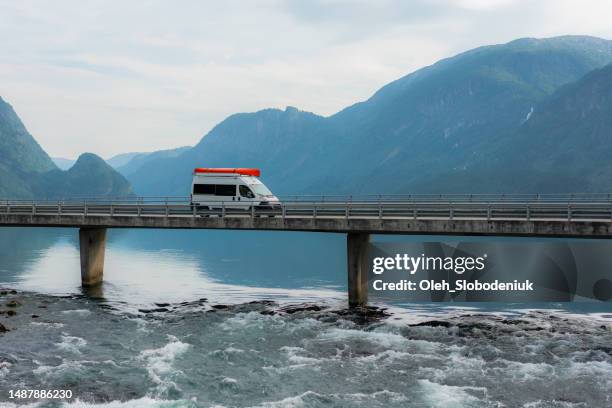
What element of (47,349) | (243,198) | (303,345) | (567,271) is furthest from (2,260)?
(567,271)

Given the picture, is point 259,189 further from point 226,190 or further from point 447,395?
point 447,395

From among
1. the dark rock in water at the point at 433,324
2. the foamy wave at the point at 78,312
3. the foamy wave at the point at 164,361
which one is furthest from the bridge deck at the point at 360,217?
the foamy wave at the point at 164,361

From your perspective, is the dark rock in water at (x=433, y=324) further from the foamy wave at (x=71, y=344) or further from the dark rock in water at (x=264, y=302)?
the foamy wave at (x=71, y=344)

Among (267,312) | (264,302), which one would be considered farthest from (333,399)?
(264,302)

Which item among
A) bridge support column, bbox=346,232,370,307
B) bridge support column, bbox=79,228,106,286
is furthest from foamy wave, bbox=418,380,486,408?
bridge support column, bbox=79,228,106,286

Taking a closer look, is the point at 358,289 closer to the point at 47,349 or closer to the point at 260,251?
the point at 47,349

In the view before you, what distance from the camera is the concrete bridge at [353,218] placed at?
35.4 metres

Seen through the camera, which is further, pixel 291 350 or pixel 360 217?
pixel 360 217

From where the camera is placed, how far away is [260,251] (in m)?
108

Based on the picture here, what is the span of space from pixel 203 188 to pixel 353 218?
11.9 meters

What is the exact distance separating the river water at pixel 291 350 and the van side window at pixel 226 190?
25.8 ft

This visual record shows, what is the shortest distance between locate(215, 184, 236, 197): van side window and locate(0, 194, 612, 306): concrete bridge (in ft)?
2.16

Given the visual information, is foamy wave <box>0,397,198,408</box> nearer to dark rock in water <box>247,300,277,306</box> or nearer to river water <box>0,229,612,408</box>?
river water <box>0,229,612,408</box>

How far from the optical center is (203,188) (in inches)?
1788
